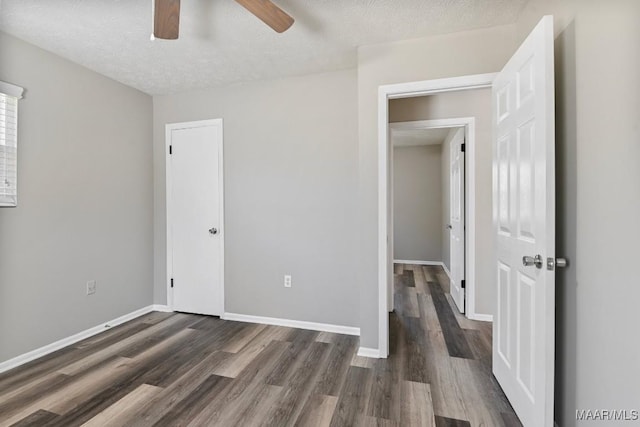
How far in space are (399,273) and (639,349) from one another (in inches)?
179

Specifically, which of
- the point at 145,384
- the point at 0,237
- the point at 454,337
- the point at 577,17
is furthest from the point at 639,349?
the point at 0,237

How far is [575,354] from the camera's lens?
4.58ft

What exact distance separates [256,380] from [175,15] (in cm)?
225

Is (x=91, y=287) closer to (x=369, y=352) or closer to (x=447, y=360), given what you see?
(x=369, y=352)

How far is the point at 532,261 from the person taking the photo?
147cm

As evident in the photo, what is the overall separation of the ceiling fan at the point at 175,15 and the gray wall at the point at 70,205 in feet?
5.24

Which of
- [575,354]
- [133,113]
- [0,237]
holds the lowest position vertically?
[575,354]

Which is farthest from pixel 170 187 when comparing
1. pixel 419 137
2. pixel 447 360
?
pixel 419 137

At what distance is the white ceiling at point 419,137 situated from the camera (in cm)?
509

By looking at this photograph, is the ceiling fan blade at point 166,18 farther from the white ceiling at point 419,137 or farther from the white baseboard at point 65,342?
the white ceiling at point 419,137

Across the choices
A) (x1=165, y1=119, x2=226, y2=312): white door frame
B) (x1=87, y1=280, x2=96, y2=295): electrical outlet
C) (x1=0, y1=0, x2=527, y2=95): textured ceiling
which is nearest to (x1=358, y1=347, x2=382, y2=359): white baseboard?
(x1=165, y1=119, x2=226, y2=312): white door frame

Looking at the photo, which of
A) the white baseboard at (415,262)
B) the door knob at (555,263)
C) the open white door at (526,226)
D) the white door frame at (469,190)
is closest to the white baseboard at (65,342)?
the white door frame at (469,190)

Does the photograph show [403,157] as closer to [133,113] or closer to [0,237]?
[133,113]

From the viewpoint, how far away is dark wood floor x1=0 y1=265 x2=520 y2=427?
1770 millimetres
